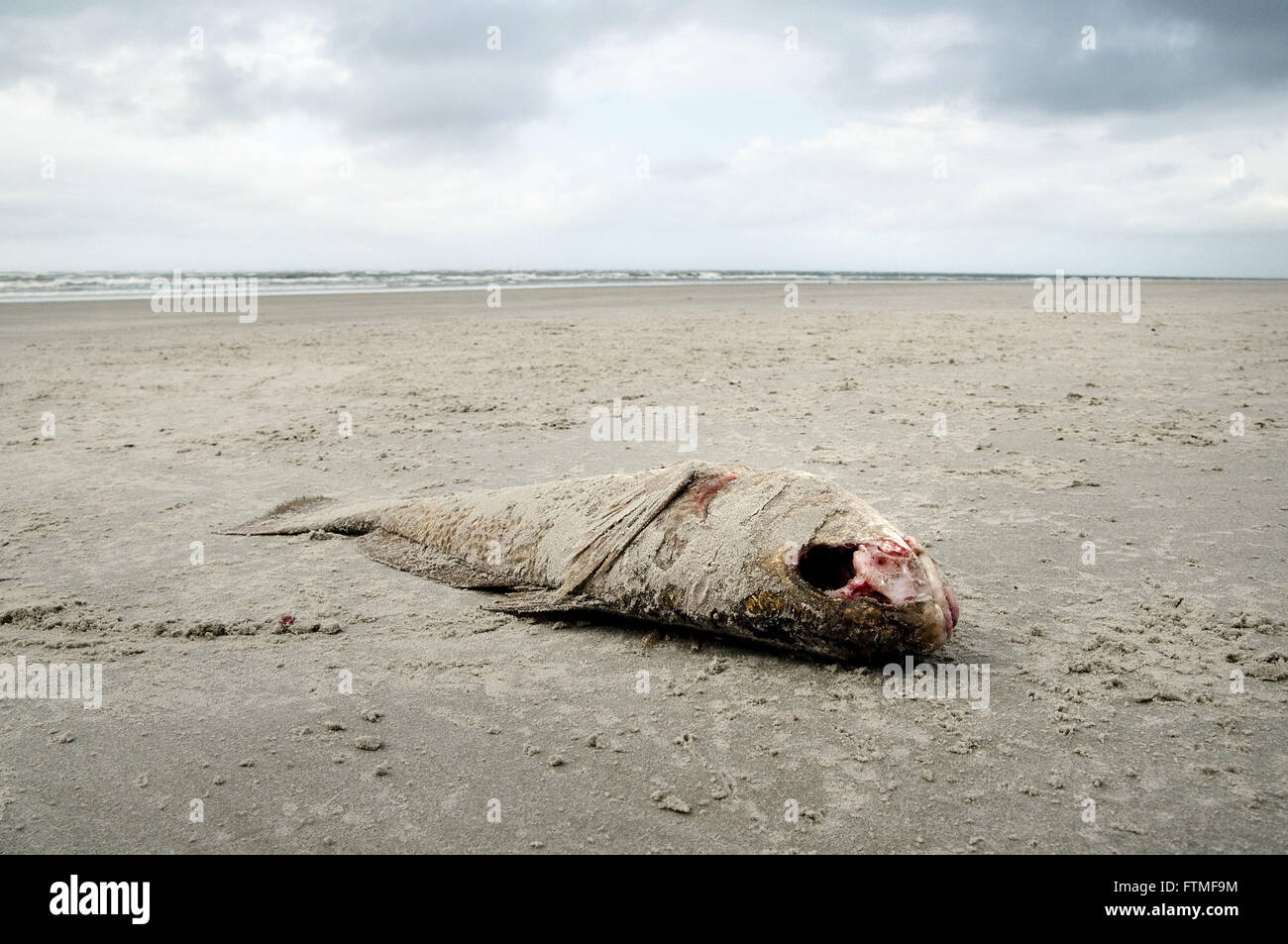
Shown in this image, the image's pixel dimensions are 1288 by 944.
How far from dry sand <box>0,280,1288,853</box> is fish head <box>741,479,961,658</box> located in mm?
194

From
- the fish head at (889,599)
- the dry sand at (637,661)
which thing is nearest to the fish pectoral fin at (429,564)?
the dry sand at (637,661)

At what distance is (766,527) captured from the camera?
372 centimetres

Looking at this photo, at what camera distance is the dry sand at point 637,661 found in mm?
2668

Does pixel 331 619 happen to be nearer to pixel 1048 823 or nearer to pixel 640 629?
pixel 640 629

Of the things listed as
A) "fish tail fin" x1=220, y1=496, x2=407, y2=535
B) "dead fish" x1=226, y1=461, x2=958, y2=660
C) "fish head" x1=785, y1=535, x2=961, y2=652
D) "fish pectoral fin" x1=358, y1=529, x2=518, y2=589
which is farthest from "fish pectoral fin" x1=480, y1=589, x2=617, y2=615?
"fish tail fin" x1=220, y1=496, x2=407, y2=535

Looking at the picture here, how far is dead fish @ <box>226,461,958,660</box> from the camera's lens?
3.42m

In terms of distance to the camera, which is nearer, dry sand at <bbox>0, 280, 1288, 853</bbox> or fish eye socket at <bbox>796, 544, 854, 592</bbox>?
dry sand at <bbox>0, 280, 1288, 853</bbox>

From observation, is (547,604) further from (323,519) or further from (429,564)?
(323,519)

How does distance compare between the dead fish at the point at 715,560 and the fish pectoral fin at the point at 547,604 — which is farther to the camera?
the fish pectoral fin at the point at 547,604

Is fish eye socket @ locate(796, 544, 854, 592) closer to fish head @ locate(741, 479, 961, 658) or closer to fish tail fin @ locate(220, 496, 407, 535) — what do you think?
fish head @ locate(741, 479, 961, 658)

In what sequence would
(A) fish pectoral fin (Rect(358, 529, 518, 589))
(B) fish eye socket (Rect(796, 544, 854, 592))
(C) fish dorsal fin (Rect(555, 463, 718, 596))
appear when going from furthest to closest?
(A) fish pectoral fin (Rect(358, 529, 518, 589)) < (C) fish dorsal fin (Rect(555, 463, 718, 596)) < (B) fish eye socket (Rect(796, 544, 854, 592))

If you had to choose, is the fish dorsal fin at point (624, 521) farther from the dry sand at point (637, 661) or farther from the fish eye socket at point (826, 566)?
the fish eye socket at point (826, 566)

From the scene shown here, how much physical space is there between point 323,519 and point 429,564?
3.78 feet
